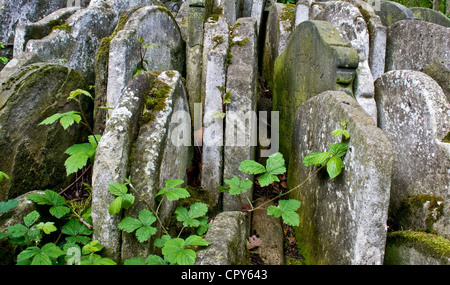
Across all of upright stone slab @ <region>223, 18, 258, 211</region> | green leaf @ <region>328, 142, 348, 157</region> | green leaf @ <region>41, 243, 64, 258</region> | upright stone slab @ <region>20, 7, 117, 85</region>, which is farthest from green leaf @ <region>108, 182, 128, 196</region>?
upright stone slab @ <region>20, 7, 117, 85</region>

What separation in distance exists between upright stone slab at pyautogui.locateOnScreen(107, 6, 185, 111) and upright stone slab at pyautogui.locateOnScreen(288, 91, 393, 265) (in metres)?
1.98

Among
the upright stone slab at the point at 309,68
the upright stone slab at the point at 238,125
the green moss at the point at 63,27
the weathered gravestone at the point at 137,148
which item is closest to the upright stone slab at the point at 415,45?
the upright stone slab at the point at 309,68

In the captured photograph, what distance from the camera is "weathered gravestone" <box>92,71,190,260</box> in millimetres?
2381

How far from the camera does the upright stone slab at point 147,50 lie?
3635mm

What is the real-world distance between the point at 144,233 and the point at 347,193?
52.3 inches

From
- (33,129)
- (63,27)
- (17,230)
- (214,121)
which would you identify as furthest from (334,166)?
(63,27)

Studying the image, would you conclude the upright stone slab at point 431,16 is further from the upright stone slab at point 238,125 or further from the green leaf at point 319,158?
the green leaf at point 319,158

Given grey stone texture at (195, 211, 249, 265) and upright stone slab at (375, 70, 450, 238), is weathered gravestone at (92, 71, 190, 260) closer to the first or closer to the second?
grey stone texture at (195, 211, 249, 265)

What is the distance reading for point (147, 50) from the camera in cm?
403

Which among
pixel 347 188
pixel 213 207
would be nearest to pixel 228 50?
pixel 213 207

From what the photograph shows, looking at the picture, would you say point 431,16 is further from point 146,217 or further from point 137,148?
point 146,217

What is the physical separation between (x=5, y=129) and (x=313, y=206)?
2654 millimetres

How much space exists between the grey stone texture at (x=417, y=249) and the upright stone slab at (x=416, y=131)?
0.27 meters
